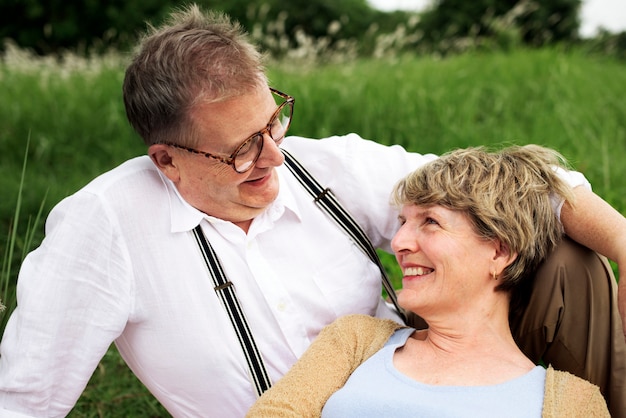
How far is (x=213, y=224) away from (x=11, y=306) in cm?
88

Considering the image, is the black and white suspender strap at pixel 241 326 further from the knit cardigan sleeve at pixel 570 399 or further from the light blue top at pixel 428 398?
the knit cardigan sleeve at pixel 570 399

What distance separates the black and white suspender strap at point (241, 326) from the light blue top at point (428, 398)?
0.26 meters

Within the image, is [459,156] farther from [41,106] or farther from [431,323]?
[41,106]

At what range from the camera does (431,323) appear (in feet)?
7.80

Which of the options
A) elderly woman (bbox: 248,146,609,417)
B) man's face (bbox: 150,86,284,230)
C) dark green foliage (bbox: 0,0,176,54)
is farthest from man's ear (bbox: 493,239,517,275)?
dark green foliage (bbox: 0,0,176,54)

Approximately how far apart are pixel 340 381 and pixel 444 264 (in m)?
0.50

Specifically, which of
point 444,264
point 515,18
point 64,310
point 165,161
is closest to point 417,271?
point 444,264

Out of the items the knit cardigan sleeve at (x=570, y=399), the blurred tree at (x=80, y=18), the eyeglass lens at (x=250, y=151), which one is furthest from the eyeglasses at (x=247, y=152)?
the blurred tree at (x=80, y=18)

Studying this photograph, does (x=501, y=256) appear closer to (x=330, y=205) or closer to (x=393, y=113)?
(x=330, y=205)

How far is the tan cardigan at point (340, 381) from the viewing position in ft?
6.75

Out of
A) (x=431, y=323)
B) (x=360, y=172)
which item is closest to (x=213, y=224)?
(x=360, y=172)

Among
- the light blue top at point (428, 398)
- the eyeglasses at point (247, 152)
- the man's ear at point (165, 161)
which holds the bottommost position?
the light blue top at point (428, 398)

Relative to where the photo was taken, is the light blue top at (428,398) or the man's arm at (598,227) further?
the man's arm at (598,227)

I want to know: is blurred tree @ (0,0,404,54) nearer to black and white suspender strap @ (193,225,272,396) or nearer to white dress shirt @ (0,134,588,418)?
white dress shirt @ (0,134,588,418)
